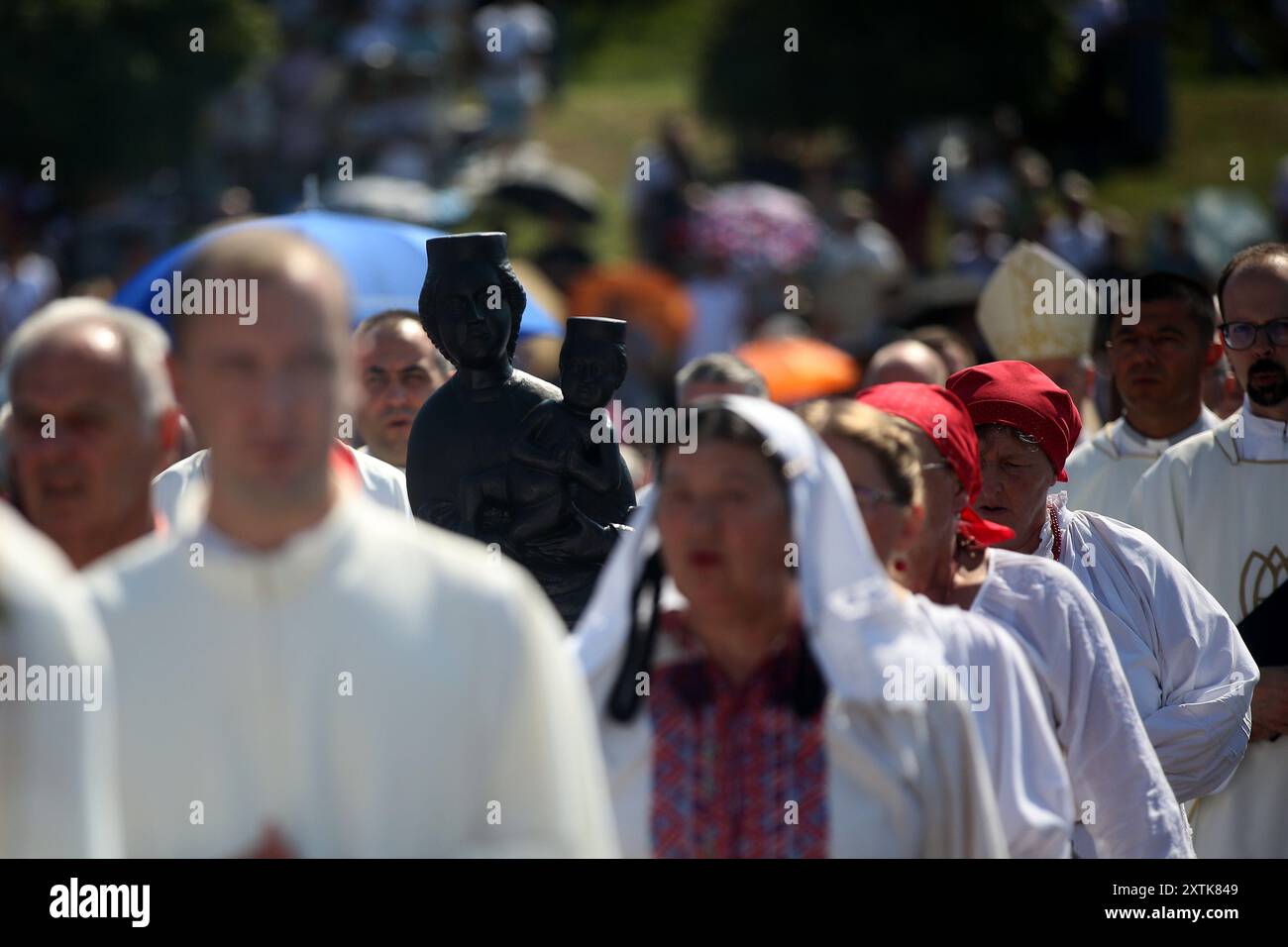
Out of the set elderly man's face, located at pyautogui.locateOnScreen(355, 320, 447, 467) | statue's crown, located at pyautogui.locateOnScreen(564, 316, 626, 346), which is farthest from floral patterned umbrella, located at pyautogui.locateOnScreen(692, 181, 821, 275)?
statue's crown, located at pyautogui.locateOnScreen(564, 316, 626, 346)

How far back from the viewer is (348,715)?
8.95 feet

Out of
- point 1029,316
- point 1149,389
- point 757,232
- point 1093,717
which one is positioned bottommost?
point 1093,717

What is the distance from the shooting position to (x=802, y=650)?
11.0ft

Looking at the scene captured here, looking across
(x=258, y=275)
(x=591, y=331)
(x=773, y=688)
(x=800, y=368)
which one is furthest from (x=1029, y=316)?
(x=258, y=275)

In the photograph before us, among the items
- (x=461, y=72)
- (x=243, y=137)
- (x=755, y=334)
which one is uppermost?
(x=461, y=72)

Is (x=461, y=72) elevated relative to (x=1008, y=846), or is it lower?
elevated

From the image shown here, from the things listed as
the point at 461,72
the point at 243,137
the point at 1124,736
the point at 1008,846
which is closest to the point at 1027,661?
the point at 1124,736

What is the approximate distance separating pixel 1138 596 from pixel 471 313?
5.77 feet

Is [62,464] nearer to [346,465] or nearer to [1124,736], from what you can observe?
[346,465]

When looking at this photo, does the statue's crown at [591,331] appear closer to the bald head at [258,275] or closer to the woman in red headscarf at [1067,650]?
the woman in red headscarf at [1067,650]

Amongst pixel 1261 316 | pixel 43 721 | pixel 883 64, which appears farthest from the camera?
pixel 883 64

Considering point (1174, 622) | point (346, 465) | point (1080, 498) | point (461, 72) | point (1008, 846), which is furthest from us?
point (461, 72)

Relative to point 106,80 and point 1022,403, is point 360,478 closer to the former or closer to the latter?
point 1022,403

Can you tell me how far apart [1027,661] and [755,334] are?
11.1 m
